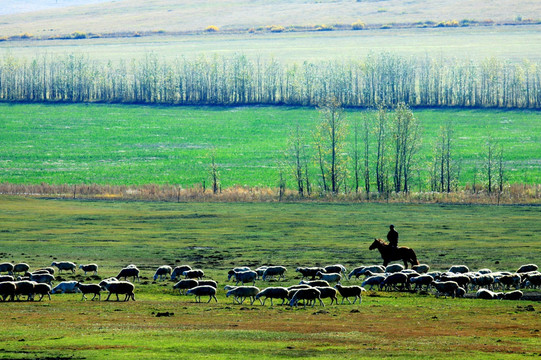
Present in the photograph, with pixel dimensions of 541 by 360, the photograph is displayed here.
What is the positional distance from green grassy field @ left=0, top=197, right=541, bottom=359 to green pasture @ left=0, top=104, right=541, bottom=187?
30.1m

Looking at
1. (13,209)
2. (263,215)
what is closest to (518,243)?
(263,215)

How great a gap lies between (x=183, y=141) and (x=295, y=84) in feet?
107

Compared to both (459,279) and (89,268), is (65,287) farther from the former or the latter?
(459,279)

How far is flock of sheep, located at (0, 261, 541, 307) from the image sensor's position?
3278 cm

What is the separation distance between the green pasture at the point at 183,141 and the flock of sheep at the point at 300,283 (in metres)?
59.7

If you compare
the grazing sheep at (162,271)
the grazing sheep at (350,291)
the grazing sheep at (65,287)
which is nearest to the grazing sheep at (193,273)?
the grazing sheep at (162,271)

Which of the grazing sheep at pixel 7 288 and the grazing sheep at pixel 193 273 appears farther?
the grazing sheep at pixel 193 273

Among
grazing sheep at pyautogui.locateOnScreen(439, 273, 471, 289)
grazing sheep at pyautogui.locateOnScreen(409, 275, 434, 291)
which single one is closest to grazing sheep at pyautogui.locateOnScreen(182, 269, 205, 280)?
grazing sheep at pyautogui.locateOnScreen(409, 275, 434, 291)

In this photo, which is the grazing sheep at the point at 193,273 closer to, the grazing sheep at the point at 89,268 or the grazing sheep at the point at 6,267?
the grazing sheep at the point at 89,268

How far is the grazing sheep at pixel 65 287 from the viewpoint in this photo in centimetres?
3509

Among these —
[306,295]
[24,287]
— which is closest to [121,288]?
[24,287]

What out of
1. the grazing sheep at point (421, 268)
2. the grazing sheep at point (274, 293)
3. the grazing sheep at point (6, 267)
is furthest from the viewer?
the grazing sheep at point (421, 268)

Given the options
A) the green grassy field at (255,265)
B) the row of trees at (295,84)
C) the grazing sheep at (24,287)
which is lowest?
the green grassy field at (255,265)

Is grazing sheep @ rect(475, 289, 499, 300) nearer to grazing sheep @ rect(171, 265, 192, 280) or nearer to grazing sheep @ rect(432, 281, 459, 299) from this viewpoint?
grazing sheep @ rect(432, 281, 459, 299)
